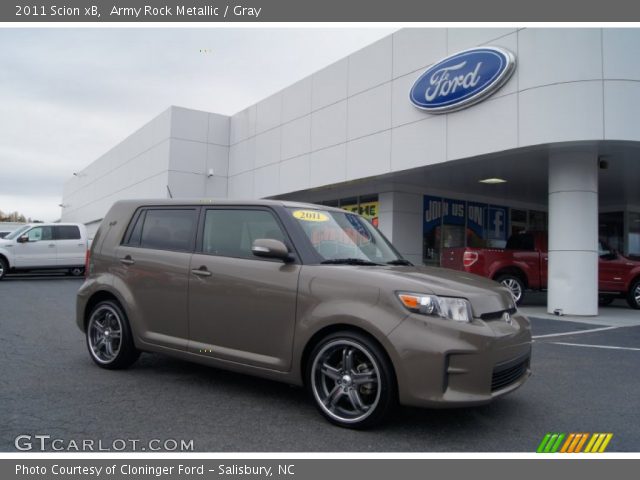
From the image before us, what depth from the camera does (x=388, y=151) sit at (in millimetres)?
14688

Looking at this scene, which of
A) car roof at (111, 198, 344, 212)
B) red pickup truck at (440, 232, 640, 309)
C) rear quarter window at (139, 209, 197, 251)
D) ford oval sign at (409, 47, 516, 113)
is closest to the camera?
car roof at (111, 198, 344, 212)

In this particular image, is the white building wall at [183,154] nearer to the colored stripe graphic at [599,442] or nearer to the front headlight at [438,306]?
the front headlight at [438,306]

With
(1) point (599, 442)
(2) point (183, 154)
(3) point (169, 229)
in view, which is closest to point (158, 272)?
(3) point (169, 229)

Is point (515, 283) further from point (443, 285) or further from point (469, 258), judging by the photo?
point (443, 285)

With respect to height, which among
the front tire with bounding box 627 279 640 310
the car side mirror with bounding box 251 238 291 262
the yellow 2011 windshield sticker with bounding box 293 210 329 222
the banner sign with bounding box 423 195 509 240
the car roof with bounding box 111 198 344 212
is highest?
the banner sign with bounding box 423 195 509 240

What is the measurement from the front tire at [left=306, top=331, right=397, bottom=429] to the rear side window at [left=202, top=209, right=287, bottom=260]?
3.54 feet

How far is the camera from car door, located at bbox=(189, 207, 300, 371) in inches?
169

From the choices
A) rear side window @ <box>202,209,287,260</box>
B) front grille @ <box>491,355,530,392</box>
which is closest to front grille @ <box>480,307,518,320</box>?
front grille @ <box>491,355,530,392</box>

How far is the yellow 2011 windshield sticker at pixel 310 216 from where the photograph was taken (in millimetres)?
4715

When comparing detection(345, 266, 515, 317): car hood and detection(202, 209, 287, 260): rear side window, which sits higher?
detection(202, 209, 287, 260): rear side window

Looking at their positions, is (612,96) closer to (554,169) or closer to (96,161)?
(554,169)

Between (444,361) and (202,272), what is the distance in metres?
2.35

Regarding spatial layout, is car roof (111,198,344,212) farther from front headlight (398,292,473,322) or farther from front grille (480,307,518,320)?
front grille (480,307,518,320)

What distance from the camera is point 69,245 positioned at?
1859 centimetres
